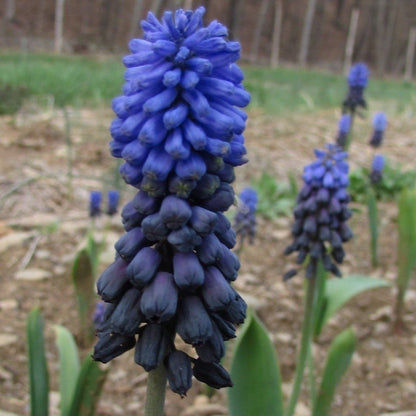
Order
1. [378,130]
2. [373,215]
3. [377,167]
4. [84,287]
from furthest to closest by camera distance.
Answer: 1. [378,130]
2. [377,167]
3. [373,215]
4. [84,287]

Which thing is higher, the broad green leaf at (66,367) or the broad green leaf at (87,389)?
the broad green leaf at (87,389)

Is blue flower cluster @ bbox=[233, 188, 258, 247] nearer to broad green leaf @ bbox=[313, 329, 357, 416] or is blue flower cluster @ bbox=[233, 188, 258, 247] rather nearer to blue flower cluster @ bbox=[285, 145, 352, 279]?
blue flower cluster @ bbox=[285, 145, 352, 279]

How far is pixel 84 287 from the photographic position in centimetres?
288

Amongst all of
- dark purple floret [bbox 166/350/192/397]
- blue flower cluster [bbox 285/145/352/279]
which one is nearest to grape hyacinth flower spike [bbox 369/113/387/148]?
blue flower cluster [bbox 285/145/352/279]

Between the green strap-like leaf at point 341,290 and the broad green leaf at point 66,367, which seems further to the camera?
the green strap-like leaf at point 341,290

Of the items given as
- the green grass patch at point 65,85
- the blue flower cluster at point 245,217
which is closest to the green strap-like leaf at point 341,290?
the blue flower cluster at point 245,217

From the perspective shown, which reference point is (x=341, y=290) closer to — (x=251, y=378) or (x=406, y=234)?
(x=406, y=234)

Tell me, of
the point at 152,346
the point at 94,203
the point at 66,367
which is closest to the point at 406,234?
the point at 94,203

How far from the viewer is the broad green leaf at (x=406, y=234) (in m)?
3.24

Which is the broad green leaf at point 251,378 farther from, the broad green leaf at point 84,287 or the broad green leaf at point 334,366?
the broad green leaf at point 84,287

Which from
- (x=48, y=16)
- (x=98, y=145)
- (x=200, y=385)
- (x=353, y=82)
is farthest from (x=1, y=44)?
(x=200, y=385)

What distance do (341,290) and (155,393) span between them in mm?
1994

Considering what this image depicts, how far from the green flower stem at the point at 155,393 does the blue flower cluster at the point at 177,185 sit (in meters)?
0.03

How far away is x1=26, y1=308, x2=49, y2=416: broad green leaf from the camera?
6.02ft
